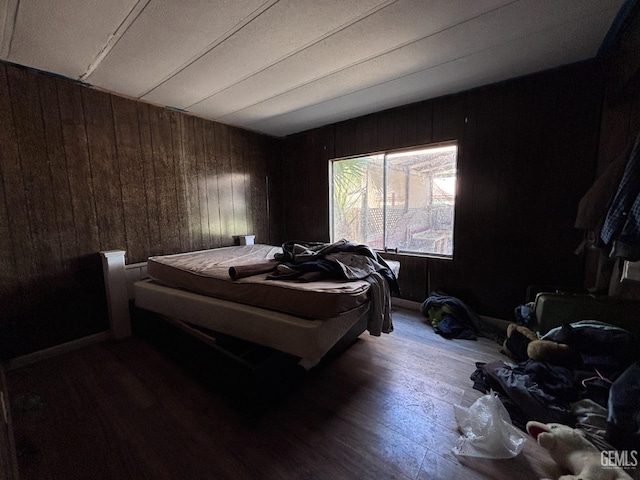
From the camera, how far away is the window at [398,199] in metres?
2.79

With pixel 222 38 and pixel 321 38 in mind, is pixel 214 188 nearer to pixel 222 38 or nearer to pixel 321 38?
pixel 222 38

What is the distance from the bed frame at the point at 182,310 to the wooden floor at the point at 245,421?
0.20m

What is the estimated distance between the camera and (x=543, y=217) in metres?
2.25

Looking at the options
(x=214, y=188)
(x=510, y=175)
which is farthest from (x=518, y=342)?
(x=214, y=188)

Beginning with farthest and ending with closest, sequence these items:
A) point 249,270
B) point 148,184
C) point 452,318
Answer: point 148,184 < point 452,318 < point 249,270

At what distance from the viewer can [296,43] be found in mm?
1763

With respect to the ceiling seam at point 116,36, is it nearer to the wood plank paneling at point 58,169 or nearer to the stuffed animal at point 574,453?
the wood plank paneling at point 58,169

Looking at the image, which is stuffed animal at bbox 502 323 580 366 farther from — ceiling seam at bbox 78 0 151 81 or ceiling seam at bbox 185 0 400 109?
ceiling seam at bbox 78 0 151 81

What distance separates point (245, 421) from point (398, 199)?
2691mm

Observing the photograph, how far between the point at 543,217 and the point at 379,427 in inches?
89.9

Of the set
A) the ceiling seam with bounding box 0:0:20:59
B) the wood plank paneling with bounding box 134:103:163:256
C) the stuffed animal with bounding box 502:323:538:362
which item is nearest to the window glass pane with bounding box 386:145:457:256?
the stuffed animal with bounding box 502:323:538:362

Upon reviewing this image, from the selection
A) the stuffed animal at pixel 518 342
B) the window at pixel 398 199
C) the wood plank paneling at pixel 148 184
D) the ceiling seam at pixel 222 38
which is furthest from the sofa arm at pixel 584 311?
the wood plank paneling at pixel 148 184

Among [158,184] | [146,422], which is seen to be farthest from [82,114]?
[146,422]

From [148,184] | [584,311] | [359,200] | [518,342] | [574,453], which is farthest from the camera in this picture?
[359,200]
